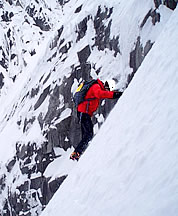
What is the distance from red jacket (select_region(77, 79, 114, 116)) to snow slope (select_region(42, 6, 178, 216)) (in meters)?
0.82

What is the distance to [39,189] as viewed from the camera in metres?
11.3

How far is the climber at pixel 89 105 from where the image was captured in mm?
5692

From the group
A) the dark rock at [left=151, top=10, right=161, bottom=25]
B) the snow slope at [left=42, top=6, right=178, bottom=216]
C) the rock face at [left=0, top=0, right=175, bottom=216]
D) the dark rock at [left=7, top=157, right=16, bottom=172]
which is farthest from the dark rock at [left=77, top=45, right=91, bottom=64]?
the snow slope at [left=42, top=6, right=178, bottom=216]

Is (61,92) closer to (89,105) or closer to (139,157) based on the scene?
(89,105)

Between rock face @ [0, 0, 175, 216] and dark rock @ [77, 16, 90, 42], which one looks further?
dark rock @ [77, 16, 90, 42]

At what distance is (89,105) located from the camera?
237 inches

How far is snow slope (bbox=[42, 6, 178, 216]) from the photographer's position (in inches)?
88.8

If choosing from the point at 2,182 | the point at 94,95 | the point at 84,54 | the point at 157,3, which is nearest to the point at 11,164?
the point at 2,182

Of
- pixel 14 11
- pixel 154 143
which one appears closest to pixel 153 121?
pixel 154 143

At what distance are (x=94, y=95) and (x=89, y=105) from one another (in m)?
0.34

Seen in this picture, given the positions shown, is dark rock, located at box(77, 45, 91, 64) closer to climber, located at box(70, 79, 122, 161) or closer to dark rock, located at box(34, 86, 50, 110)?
dark rock, located at box(34, 86, 50, 110)

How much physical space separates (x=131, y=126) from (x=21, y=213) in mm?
10154

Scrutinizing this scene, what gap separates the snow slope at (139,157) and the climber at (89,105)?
0.83 metres

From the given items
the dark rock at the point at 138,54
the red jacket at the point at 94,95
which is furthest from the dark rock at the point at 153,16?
the red jacket at the point at 94,95
